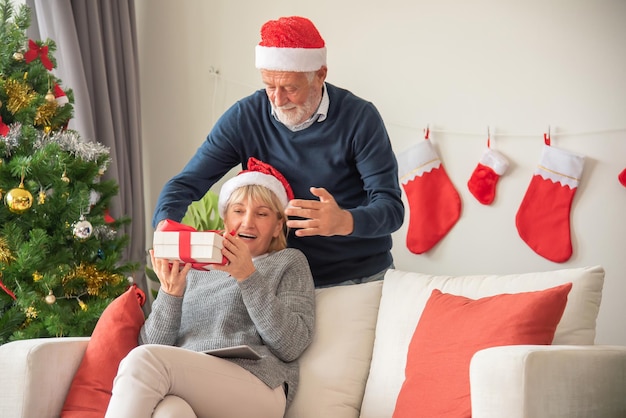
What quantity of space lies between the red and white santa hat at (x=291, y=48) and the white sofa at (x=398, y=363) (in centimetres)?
70

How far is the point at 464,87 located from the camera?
3635mm

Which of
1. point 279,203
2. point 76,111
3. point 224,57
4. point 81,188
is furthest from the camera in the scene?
point 224,57

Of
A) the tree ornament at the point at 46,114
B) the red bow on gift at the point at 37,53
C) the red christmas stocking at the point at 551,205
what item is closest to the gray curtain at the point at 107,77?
the red bow on gift at the point at 37,53

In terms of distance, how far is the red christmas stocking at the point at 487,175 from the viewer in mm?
3520

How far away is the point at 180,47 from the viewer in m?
4.21

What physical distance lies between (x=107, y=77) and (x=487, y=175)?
192 centimetres

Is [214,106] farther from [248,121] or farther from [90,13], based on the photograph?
[248,121]

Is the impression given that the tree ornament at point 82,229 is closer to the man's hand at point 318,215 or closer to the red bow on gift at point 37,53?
the red bow on gift at point 37,53

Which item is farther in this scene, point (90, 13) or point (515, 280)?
point (90, 13)

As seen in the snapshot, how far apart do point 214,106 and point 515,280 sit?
252 centimetres

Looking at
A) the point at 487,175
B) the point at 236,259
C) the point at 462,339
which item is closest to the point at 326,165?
the point at 236,259

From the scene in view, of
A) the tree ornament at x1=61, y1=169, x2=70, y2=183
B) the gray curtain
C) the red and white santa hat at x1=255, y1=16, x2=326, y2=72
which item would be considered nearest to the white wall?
the gray curtain

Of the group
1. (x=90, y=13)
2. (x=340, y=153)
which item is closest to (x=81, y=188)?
(x=340, y=153)

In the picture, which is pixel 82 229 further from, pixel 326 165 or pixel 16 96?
pixel 326 165
